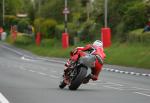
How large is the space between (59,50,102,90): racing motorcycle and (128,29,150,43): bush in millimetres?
29887

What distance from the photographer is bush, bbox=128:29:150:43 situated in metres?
51.0

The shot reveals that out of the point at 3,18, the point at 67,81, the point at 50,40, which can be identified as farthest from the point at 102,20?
the point at 3,18

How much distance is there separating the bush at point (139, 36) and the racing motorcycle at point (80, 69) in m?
29.9

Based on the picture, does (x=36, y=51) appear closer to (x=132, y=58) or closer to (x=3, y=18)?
(x=132, y=58)

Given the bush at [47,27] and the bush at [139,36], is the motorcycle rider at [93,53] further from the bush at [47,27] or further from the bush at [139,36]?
the bush at [47,27]

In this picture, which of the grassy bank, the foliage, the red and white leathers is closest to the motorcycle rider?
the red and white leathers

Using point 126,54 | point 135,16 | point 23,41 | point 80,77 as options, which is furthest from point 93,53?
point 23,41

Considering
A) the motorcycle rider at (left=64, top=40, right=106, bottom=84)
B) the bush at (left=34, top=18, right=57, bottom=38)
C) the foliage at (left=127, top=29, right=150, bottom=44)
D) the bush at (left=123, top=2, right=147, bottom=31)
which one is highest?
the motorcycle rider at (left=64, top=40, right=106, bottom=84)

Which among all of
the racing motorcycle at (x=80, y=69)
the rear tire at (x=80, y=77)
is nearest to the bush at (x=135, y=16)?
the racing motorcycle at (x=80, y=69)

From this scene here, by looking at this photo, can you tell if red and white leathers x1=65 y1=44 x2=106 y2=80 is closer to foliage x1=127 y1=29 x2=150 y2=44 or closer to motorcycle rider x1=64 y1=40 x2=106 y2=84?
motorcycle rider x1=64 y1=40 x2=106 y2=84

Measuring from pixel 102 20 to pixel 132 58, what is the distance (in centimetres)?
2230

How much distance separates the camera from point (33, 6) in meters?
108

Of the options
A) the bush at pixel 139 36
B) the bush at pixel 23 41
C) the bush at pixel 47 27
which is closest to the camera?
the bush at pixel 139 36

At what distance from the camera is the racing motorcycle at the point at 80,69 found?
2042cm
